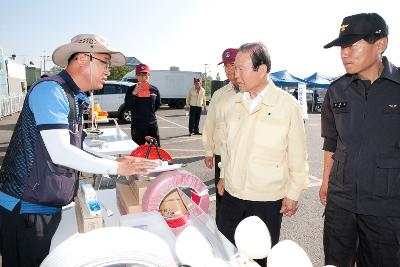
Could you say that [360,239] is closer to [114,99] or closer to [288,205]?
[288,205]

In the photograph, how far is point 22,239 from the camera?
1786 millimetres

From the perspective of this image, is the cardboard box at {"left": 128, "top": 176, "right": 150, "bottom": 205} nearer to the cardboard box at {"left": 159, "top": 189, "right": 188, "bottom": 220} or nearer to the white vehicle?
the cardboard box at {"left": 159, "top": 189, "right": 188, "bottom": 220}

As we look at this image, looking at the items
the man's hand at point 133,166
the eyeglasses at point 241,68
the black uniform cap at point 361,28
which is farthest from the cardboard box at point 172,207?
the black uniform cap at point 361,28

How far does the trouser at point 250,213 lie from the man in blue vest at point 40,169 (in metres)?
1.09

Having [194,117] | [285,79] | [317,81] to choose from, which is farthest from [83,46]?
[317,81]

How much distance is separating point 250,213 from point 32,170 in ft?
5.31

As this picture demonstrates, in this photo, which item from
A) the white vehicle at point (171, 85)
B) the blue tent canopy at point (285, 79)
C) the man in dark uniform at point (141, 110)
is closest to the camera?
the man in dark uniform at point (141, 110)

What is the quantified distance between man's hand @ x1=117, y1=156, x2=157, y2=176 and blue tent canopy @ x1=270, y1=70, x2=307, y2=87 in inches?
977

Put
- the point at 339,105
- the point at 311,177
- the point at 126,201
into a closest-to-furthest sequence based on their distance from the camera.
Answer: the point at 126,201
the point at 339,105
the point at 311,177

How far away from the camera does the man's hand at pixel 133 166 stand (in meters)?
1.88

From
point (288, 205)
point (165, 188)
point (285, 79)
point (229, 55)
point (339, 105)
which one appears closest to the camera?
point (165, 188)

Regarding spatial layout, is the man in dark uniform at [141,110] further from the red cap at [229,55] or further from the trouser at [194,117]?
the trouser at [194,117]

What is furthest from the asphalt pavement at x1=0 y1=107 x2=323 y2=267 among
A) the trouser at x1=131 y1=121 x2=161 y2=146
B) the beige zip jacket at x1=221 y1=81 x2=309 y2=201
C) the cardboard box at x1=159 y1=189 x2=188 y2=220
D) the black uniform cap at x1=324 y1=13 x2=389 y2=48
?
the black uniform cap at x1=324 y1=13 x2=389 y2=48

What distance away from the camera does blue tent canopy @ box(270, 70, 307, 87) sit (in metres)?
26.0
